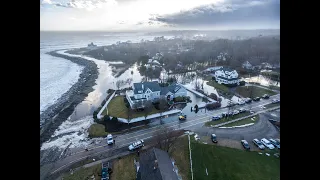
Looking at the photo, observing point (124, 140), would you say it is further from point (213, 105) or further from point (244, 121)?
point (244, 121)

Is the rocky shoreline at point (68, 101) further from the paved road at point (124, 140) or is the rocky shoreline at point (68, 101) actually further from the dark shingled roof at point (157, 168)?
the dark shingled roof at point (157, 168)

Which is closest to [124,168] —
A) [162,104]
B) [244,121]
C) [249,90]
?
[162,104]

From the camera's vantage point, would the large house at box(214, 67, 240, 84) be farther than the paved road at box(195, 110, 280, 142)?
Yes

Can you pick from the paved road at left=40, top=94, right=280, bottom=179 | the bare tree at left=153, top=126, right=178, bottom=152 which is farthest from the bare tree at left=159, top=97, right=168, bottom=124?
the bare tree at left=153, top=126, right=178, bottom=152

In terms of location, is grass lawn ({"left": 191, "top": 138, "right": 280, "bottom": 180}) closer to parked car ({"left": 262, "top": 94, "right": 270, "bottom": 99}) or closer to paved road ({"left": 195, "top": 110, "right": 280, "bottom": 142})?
paved road ({"left": 195, "top": 110, "right": 280, "bottom": 142})
